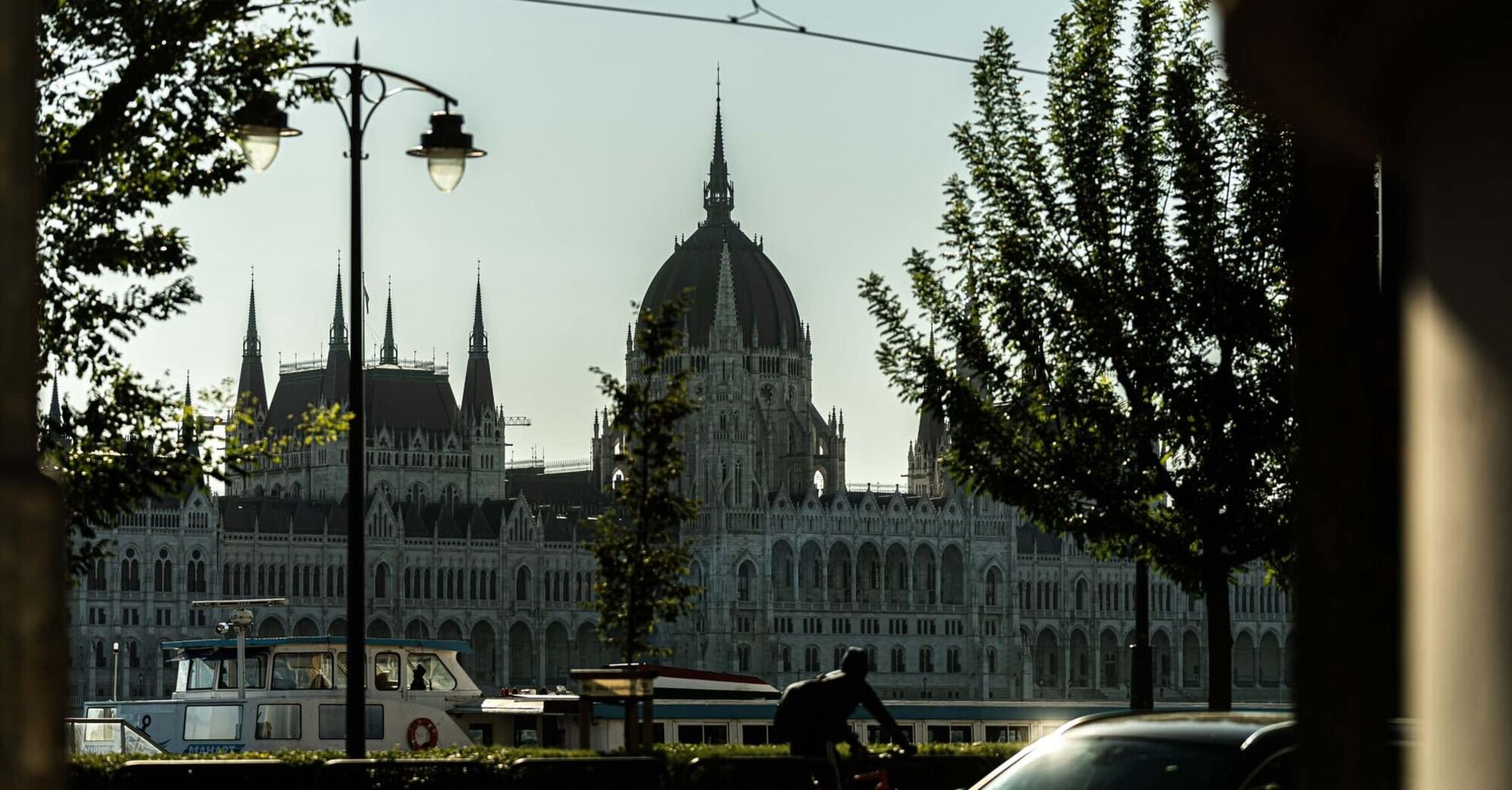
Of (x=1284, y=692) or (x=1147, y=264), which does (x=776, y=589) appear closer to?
(x=1284, y=692)

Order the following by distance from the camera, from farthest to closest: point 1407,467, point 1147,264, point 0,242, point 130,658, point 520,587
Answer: point 520,587, point 130,658, point 1147,264, point 1407,467, point 0,242

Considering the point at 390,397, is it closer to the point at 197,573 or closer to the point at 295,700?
the point at 197,573

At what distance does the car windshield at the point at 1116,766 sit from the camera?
26.9 ft

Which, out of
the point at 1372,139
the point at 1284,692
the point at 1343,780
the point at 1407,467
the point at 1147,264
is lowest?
the point at 1284,692

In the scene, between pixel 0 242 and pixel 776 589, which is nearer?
pixel 0 242

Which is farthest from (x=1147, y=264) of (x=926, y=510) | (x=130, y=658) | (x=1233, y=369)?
(x=926, y=510)

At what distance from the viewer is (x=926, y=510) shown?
138250 mm

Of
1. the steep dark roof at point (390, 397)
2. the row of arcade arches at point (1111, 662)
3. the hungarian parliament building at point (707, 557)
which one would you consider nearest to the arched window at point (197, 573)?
the hungarian parliament building at point (707, 557)

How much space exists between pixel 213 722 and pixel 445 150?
20.0 m

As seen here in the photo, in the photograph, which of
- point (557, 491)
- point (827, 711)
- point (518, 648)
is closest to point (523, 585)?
point (518, 648)

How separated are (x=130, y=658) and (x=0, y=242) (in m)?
114

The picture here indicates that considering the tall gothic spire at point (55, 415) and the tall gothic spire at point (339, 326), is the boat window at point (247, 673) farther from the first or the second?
the tall gothic spire at point (339, 326)

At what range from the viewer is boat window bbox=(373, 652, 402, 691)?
114 feet

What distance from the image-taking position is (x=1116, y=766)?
8.48 meters
